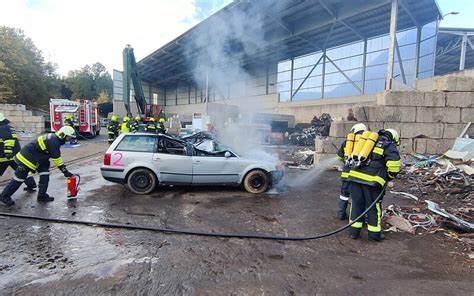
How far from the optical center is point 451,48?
72.4 ft

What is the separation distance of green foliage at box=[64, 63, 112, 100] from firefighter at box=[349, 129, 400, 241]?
2304 inches

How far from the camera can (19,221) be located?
4340 millimetres

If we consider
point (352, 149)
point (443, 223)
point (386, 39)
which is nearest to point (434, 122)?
point (443, 223)

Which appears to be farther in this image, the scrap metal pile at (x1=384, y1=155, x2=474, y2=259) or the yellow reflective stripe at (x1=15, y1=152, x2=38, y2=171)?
the yellow reflective stripe at (x1=15, y1=152, x2=38, y2=171)

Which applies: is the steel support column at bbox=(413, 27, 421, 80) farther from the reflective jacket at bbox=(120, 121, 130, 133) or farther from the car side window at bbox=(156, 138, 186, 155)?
the car side window at bbox=(156, 138, 186, 155)

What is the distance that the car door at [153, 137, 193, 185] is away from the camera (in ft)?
19.8

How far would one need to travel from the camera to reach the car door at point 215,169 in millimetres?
6137

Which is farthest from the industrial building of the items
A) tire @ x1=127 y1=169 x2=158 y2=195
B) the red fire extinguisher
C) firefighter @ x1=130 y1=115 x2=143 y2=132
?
the red fire extinguisher

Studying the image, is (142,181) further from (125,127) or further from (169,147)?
(125,127)

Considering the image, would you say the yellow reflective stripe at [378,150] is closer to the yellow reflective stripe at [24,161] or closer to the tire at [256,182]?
the tire at [256,182]

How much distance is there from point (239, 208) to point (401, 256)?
2695 millimetres

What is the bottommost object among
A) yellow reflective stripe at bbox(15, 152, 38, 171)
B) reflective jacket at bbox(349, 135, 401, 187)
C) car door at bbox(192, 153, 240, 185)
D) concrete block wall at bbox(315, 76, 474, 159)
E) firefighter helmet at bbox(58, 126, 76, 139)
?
car door at bbox(192, 153, 240, 185)

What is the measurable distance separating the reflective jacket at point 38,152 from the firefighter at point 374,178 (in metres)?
5.14

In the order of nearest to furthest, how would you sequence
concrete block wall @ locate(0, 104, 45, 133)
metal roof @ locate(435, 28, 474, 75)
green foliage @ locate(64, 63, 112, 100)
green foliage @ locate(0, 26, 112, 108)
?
metal roof @ locate(435, 28, 474, 75)
concrete block wall @ locate(0, 104, 45, 133)
green foliage @ locate(0, 26, 112, 108)
green foliage @ locate(64, 63, 112, 100)
